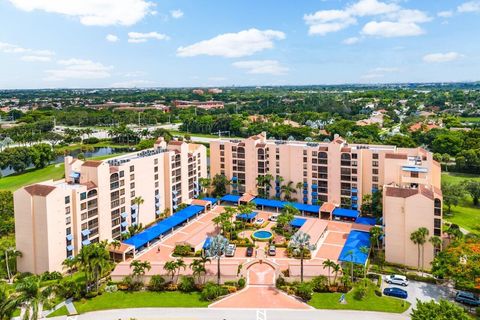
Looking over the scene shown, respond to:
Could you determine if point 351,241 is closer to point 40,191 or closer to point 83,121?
point 40,191

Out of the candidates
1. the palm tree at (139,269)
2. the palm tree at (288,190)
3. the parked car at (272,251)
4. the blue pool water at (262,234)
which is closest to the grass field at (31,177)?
the palm tree at (288,190)

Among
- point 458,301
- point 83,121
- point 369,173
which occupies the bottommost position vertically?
point 458,301

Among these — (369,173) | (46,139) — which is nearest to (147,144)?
(46,139)

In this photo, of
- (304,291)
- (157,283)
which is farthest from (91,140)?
(304,291)

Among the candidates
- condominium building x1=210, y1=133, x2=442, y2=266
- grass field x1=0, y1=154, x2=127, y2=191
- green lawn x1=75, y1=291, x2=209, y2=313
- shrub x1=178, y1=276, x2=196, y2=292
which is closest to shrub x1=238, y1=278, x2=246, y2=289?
green lawn x1=75, y1=291, x2=209, y2=313

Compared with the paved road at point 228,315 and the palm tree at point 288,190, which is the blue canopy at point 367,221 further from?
the paved road at point 228,315

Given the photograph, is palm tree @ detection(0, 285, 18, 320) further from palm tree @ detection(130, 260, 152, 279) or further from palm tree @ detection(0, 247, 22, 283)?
palm tree @ detection(0, 247, 22, 283)
